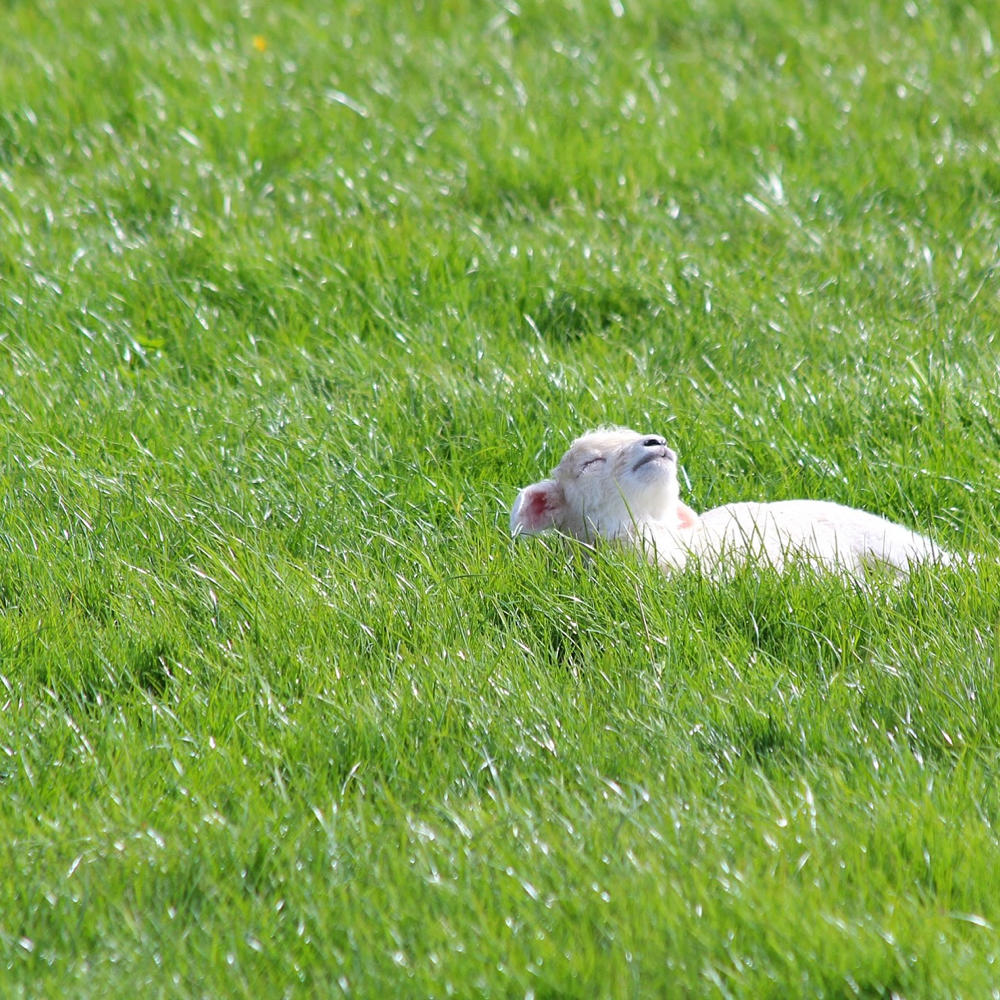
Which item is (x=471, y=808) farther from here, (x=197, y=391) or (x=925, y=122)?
(x=925, y=122)

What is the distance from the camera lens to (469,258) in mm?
5836

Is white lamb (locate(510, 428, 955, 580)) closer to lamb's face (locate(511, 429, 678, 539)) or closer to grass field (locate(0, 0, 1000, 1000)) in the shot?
lamb's face (locate(511, 429, 678, 539))

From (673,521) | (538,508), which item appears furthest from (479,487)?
(673,521)

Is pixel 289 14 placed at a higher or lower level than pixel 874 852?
higher

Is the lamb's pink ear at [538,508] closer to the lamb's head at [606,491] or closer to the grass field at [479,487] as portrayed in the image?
the lamb's head at [606,491]

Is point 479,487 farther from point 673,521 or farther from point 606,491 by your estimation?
point 673,521

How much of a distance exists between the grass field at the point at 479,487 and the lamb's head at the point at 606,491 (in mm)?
172

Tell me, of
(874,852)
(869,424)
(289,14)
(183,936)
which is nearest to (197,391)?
(869,424)

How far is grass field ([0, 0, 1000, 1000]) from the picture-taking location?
2.72 meters

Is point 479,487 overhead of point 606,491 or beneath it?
beneath

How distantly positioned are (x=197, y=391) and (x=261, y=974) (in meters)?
2.95

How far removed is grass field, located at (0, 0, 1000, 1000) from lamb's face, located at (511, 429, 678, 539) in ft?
0.56

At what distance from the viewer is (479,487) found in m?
4.57

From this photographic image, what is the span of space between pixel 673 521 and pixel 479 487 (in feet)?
2.43
